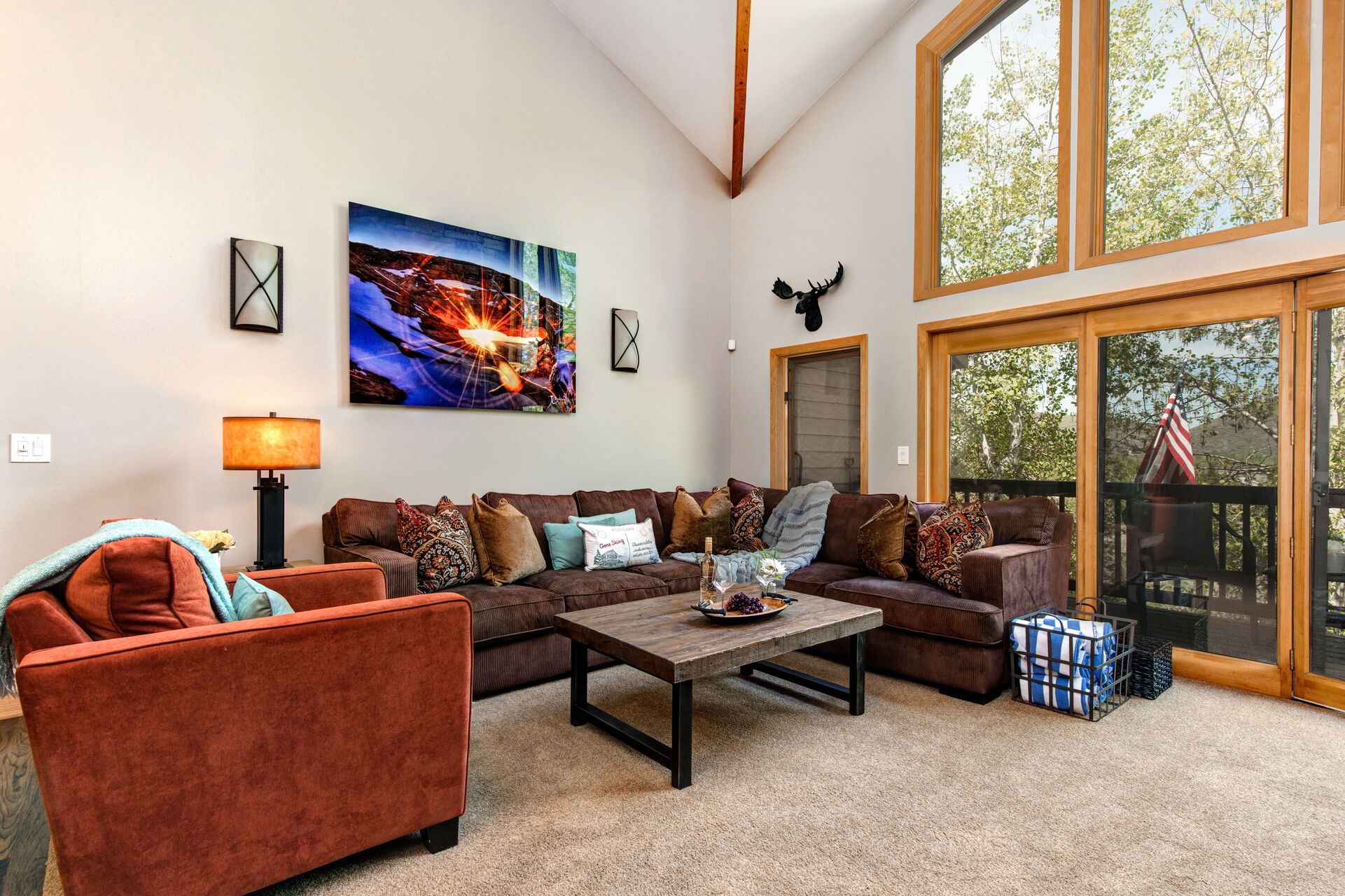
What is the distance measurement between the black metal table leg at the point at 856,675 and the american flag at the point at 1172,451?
5.95 feet

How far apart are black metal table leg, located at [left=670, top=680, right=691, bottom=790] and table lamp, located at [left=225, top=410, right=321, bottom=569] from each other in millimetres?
1876

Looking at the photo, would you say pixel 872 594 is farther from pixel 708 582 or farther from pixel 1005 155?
pixel 1005 155

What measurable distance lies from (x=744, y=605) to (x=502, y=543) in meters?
1.37

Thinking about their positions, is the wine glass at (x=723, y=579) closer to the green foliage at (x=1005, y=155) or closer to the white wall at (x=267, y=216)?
the white wall at (x=267, y=216)

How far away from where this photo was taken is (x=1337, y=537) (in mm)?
2836

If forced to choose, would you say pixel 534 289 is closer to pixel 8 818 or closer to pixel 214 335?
pixel 214 335

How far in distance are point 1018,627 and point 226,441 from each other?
133 inches

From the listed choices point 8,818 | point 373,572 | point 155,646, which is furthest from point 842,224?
point 8,818

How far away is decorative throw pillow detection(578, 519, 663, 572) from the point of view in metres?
3.70

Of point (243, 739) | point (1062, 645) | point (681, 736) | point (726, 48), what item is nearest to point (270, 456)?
point (243, 739)

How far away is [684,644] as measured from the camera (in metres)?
2.22

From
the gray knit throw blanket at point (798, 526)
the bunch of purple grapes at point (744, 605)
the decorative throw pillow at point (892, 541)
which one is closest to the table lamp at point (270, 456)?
the bunch of purple grapes at point (744, 605)

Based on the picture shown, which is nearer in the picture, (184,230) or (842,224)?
(184,230)

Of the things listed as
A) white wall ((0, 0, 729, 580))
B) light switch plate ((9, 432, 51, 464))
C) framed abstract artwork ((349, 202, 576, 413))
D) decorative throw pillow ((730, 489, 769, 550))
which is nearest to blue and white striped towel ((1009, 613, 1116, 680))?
decorative throw pillow ((730, 489, 769, 550))
